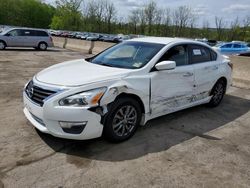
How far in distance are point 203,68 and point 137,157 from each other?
2.72 m

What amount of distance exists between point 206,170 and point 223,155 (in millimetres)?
608

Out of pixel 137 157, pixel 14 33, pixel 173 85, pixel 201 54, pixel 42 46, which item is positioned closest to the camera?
pixel 137 157

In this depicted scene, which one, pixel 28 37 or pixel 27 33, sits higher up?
pixel 27 33

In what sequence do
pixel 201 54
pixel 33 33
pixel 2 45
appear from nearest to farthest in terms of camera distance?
pixel 201 54
pixel 2 45
pixel 33 33

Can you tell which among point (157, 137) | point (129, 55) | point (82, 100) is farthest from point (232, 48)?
point (82, 100)

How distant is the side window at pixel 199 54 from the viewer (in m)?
5.50

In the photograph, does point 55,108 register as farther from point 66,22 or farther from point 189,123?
point 66,22

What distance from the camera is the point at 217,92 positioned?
635 cm

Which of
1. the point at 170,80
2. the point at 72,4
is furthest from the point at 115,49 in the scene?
the point at 72,4

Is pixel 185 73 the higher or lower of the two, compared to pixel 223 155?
higher

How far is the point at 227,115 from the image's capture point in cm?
600

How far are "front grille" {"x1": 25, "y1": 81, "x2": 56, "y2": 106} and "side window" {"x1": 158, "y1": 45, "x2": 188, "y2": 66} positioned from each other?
6.60ft

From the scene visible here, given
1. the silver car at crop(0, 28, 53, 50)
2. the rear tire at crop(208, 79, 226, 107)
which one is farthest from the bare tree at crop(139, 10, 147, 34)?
the rear tire at crop(208, 79, 226, 107)

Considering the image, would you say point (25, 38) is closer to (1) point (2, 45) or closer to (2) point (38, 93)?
(1) point (2, 45)
